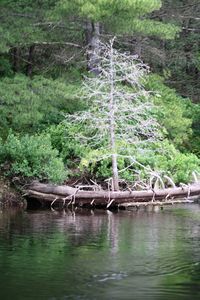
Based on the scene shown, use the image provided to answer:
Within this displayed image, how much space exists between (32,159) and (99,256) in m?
8.52

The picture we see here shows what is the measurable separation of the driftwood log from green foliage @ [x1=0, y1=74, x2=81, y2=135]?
2.29 m

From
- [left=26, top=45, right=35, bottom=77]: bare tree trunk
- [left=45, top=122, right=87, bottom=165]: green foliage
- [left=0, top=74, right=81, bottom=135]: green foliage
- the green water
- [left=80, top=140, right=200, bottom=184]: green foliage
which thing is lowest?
the green water

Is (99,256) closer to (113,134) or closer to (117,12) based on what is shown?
(113,134)

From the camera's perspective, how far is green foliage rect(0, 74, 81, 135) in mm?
21297

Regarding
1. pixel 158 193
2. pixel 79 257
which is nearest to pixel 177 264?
pixel 79 257

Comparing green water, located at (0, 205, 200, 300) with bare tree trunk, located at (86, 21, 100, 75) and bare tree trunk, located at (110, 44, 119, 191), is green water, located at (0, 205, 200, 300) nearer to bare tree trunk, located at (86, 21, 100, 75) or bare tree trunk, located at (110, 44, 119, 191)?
bare tree trunk, located at (110, 44, 119, 191)

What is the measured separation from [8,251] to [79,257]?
148cm

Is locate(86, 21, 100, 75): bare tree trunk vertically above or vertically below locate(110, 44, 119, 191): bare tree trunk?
above

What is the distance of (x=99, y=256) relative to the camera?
12.7 metres

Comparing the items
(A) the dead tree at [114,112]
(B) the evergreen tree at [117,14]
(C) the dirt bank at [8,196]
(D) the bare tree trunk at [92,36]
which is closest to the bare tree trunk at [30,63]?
(D) the bare tree trunk at [92,36]

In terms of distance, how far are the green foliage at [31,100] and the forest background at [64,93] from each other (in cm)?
3

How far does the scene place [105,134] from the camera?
21.5 m

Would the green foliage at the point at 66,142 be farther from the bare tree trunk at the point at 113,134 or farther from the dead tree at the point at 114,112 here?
the bare tree trunk at the point at 113,134

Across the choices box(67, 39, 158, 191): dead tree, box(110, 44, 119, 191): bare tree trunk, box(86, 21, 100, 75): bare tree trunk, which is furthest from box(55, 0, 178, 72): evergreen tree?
box(110, 44, 119, 191): bare tree trunk
